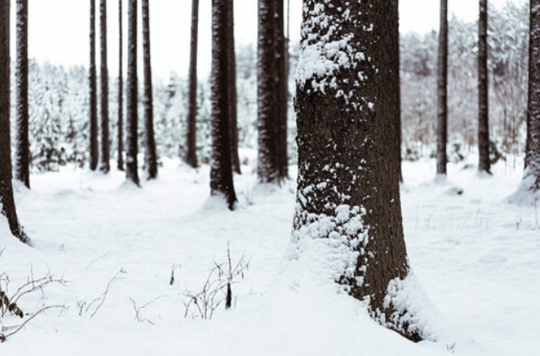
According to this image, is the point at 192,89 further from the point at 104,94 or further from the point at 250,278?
the point at 250,278

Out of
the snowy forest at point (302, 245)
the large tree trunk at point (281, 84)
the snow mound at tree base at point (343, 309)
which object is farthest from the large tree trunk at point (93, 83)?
the snow mound at tree base at point (343, 309)

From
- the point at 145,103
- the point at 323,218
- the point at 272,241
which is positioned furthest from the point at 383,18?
the point at 145,103

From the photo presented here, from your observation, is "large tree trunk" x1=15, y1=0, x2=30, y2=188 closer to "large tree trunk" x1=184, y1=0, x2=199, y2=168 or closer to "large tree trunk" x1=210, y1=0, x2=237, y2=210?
"large tree trunk" x1=210, y1=0, x2=237, y2=210

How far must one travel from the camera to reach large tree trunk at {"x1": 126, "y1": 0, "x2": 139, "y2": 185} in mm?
13633

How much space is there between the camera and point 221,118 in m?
8.72

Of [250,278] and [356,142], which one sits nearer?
[356,142]

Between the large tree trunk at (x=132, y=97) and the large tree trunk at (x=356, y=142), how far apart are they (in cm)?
1176

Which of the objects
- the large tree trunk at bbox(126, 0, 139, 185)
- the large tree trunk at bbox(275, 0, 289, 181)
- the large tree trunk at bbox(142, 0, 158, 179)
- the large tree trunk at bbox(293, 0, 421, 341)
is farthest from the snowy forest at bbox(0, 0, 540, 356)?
the large tree trunk at bbox(142, 0, 158, 179)

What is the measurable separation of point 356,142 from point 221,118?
6.25 meters

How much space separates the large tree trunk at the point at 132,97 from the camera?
44.7 feet

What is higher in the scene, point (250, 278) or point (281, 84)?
point (281, 84)

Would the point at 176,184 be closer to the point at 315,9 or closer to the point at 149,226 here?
the point at 149,226

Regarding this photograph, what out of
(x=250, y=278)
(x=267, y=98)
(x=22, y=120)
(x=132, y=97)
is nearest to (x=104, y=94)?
(x=132, y=97)

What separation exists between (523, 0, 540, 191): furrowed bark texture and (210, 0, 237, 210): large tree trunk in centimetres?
562
